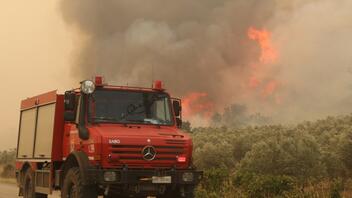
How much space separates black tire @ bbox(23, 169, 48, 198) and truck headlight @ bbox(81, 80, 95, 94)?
428 cm

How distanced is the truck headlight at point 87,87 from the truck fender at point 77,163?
1243 millimetres

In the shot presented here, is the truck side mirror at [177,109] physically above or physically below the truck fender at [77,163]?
above

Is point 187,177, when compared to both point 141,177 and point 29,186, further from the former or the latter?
point 29,186

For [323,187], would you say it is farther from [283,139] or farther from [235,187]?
[283,139]

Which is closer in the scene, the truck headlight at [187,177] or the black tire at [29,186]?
the truck headlight at [187,177]

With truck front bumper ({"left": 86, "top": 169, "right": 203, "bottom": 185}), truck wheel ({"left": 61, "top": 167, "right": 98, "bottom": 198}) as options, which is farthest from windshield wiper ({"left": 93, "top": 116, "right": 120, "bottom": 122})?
truck front bumper ({"left": 86, "top": 169, "right": 203, "bottom": 185})

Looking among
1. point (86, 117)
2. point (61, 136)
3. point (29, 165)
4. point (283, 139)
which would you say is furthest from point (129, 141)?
point (283, 139)

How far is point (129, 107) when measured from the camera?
11.1m

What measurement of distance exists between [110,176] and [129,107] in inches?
70.3

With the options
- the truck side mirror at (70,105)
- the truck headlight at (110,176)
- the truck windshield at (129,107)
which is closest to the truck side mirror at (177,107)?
the truck windshield at (129,107)

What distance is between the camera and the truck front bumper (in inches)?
387

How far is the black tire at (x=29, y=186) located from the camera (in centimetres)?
1374

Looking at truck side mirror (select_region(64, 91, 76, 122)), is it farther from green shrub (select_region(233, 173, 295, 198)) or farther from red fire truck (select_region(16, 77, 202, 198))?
green shrub (select_region(233, 173, 295, 198))

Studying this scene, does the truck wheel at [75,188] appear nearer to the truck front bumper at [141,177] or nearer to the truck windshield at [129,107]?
the truck front bumper at [141,177]
